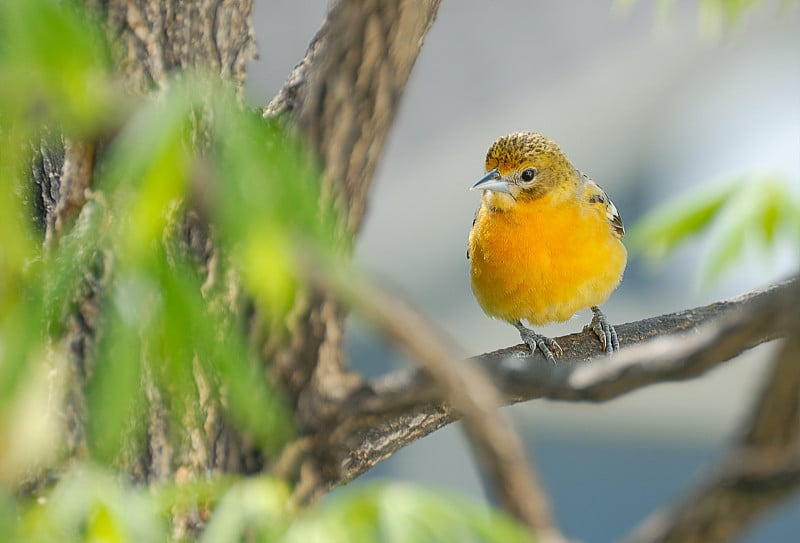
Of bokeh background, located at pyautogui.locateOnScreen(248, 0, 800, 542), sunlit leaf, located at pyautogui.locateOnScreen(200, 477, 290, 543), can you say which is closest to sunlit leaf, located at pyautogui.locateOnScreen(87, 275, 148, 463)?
sunlit leaf, located at pyautogui.locateOnScreen(200, 477, 290, 543)

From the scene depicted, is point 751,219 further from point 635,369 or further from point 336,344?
point 635,369

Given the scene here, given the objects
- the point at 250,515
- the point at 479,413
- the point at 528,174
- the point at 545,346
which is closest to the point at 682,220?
the point at 545,346

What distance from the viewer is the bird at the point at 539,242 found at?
176 inches

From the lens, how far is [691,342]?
5.55 ft

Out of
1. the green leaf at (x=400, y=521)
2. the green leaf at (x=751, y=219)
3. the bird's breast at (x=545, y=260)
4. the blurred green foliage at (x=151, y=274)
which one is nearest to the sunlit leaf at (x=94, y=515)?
the blurred green foliage at (x=151, y=274)

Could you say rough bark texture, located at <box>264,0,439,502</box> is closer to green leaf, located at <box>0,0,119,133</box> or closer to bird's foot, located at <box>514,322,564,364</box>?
green leaf, located at <box>0,0,119,133</box>

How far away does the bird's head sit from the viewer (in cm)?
462

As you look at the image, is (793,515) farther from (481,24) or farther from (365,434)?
(365,434)

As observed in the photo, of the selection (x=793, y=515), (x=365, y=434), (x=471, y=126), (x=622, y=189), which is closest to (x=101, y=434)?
(x=365, y=434)

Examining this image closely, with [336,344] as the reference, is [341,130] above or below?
above

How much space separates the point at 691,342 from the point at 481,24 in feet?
34.3

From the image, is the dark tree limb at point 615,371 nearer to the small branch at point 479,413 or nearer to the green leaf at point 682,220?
the small branch at point 479,413

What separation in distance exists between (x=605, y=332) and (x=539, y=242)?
49 centimetres

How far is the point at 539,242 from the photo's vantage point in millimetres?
4477
